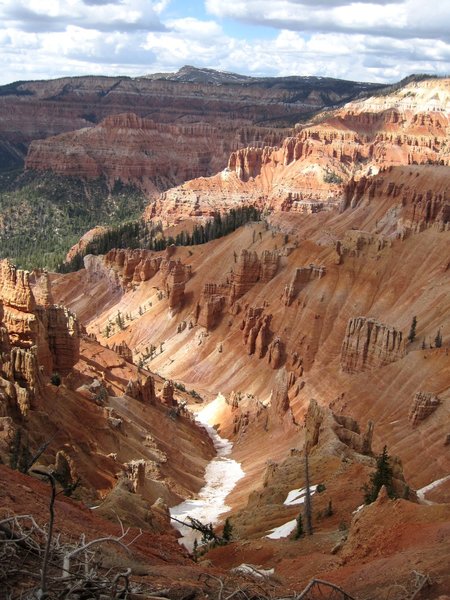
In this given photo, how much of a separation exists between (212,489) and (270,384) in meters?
22.8

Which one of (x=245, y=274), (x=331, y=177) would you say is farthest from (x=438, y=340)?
(x=331, y=177)

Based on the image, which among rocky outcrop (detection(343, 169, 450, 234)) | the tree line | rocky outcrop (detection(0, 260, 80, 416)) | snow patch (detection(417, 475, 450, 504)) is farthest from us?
the tree line

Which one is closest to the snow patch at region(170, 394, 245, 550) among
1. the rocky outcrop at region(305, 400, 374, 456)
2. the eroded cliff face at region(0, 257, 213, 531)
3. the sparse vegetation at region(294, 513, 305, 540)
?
the eroded cliff face at region(0, 257, 213, 531)

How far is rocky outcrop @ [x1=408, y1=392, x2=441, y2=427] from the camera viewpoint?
3938cm

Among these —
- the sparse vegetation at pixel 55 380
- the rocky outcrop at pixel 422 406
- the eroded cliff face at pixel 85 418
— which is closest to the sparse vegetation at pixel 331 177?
the eroded cliff face at pixel 85 418

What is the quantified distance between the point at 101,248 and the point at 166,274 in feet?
114

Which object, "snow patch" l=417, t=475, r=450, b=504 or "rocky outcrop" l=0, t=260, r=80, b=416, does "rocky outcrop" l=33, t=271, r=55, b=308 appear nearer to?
"rocky outcrop" l=0, t=260, r=80, b=416

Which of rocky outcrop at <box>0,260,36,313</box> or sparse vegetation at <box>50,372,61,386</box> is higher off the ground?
rocky outcrop at <box>0,260,36,313</box>

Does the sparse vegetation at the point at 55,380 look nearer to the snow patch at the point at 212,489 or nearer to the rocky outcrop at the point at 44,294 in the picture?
the rocky outcrop at the point at 44,294

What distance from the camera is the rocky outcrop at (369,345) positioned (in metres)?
53.3

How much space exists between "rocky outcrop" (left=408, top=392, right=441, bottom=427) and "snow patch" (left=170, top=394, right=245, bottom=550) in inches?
422

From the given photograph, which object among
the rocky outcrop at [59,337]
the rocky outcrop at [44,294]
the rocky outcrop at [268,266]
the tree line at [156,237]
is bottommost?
the tree line at [156,237]

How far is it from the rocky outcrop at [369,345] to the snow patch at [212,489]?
36.7ft

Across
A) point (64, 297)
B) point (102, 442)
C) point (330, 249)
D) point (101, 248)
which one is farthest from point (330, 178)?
point (102, 442)
